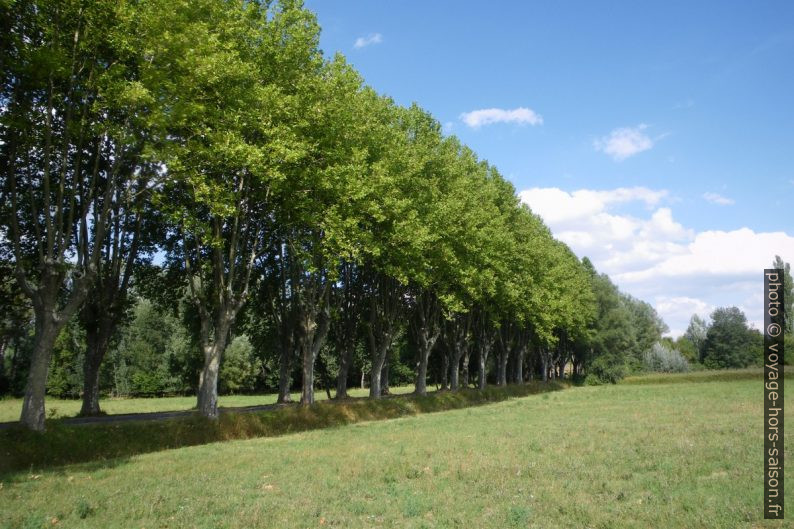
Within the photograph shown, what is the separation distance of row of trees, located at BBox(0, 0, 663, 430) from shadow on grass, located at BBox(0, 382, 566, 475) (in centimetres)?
92

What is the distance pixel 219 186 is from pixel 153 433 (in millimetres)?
10653

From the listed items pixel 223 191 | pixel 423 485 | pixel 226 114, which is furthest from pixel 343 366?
pixel 423 485

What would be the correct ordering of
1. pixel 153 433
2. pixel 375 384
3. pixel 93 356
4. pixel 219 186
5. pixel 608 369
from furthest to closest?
pixel 608 369 → pixel 375 384 → pixel 93 356 → pixel 219 186 → pixel 153 433

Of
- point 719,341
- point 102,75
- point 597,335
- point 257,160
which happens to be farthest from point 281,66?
point 719,341

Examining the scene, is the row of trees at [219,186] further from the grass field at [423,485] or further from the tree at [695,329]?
the tree at [695,329]

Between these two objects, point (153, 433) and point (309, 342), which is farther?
point (309, 342)

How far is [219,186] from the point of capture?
22234 mm

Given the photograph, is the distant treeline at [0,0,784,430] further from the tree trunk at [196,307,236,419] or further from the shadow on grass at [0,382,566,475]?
the shadow on grass at [0,382,566,475]

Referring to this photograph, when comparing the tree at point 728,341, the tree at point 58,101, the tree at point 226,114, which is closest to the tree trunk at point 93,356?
the tree at point 226,114

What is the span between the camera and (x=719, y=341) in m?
122

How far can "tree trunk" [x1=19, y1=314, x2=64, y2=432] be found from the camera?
17969 mm

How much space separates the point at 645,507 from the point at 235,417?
65.7 ft

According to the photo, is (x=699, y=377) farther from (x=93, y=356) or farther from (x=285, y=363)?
(x=93, y=356)

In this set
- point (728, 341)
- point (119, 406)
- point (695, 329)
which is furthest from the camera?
point (695, 329)
